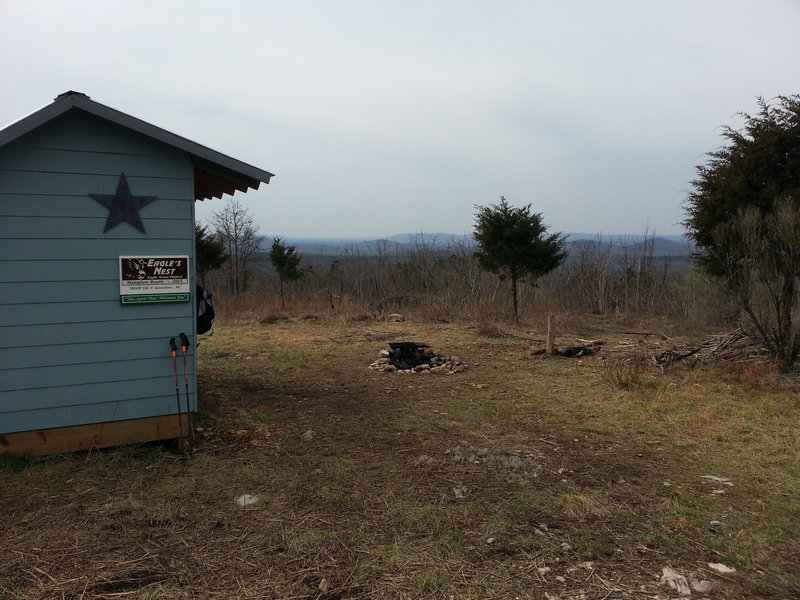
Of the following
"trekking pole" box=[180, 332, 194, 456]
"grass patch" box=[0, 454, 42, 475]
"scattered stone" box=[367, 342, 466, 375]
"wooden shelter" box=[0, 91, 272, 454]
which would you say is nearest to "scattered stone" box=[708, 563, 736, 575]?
"trekking pole" box=[180, 332, 194, 456]

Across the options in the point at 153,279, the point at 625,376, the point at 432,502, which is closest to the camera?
the point at 432,502

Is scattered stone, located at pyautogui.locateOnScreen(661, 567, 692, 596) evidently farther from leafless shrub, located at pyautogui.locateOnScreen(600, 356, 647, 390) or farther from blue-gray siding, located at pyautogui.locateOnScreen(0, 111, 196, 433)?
leafless shrub, located at pyautogui.locateOnScreen(600, 356, 647, 390)

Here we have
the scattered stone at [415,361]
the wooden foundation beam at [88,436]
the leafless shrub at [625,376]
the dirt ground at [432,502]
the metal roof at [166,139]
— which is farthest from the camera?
the scattered stone at [415,361]

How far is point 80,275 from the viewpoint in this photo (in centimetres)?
451

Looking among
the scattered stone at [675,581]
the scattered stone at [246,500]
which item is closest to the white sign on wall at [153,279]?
the scattered stone at [246,500]

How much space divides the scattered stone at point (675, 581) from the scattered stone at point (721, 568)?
0.24 meters

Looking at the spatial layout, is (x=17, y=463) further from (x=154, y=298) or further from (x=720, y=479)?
(x=720, y=479)

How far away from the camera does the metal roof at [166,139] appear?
4090mm

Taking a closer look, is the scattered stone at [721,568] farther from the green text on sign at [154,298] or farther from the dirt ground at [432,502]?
the green text on sign at [154,298]

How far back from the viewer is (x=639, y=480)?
4406 millimetres

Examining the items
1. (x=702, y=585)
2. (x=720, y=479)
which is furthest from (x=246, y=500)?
(x=720, y=479)

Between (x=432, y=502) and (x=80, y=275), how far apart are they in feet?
10.8

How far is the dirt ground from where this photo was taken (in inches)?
118

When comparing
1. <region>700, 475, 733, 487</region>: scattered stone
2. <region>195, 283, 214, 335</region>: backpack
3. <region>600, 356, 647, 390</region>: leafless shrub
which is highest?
<region>195, 283, 214, 335</region>: backpack
